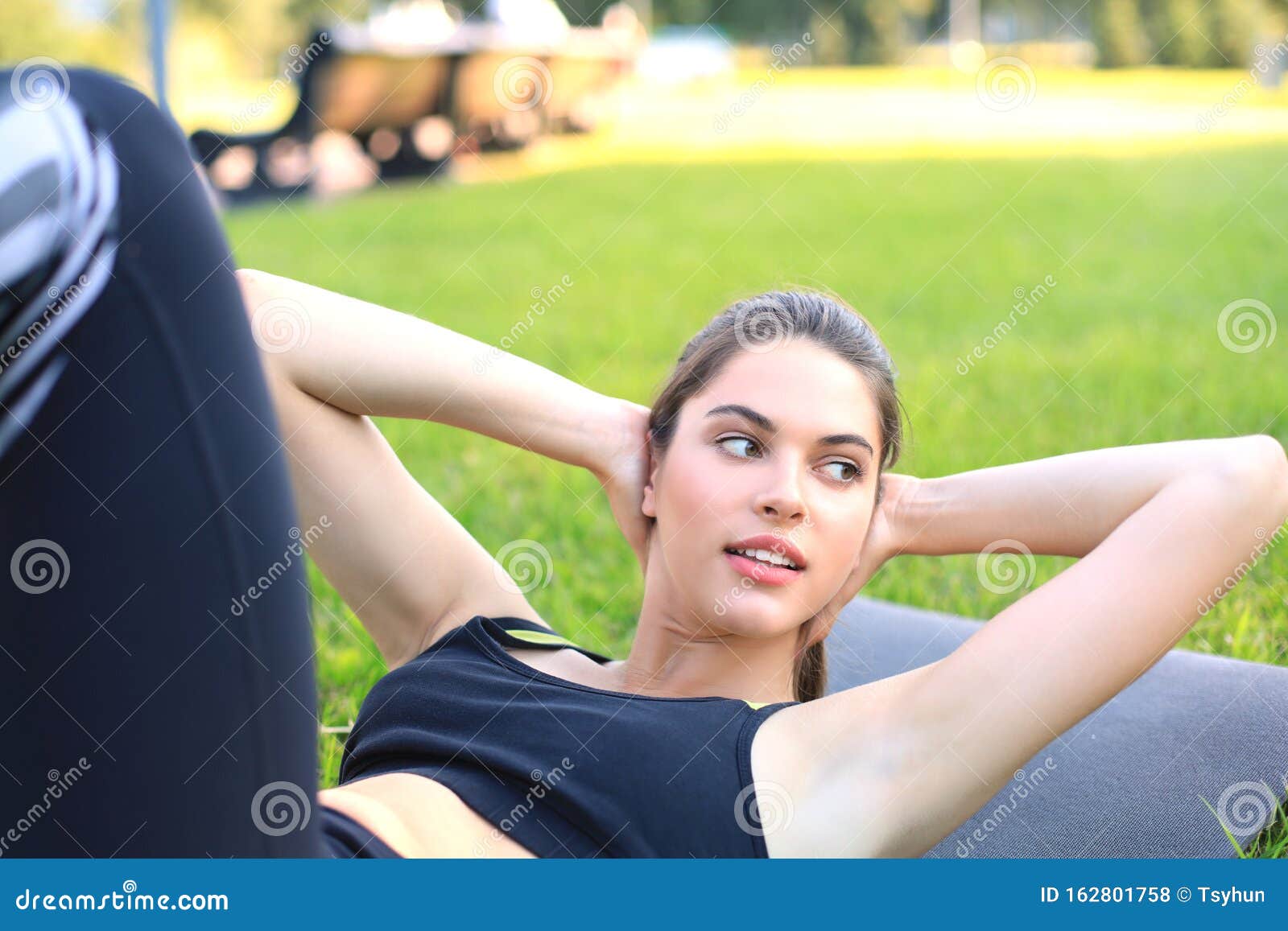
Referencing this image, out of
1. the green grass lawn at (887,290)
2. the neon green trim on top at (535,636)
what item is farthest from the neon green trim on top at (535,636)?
the green grass lawn at (887,290)

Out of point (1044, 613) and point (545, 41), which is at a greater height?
point (545, 41)

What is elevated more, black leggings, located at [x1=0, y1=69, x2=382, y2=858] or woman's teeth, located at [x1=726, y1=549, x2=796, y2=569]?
woman's teeth, located at [x1=726, y1=549, x2=796, y2=569]

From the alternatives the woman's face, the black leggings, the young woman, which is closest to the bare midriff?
the young woman

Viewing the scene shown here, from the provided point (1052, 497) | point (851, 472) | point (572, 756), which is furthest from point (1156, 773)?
point (572, 756)

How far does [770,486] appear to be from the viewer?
2.10 meters

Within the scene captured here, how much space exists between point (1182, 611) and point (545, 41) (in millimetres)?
15789

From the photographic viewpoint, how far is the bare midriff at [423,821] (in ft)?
6.18

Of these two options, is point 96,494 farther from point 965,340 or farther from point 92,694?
point 965,340

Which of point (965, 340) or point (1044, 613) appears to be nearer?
point (1044, 613)

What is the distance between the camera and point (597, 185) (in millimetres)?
12875

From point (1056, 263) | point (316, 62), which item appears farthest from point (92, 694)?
point (316, 62)

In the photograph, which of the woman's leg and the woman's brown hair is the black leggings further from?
the woman's brown hair

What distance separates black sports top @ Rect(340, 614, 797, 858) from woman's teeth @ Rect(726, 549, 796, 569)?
22 cm

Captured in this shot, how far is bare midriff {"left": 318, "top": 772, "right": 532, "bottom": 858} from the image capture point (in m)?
1.88
